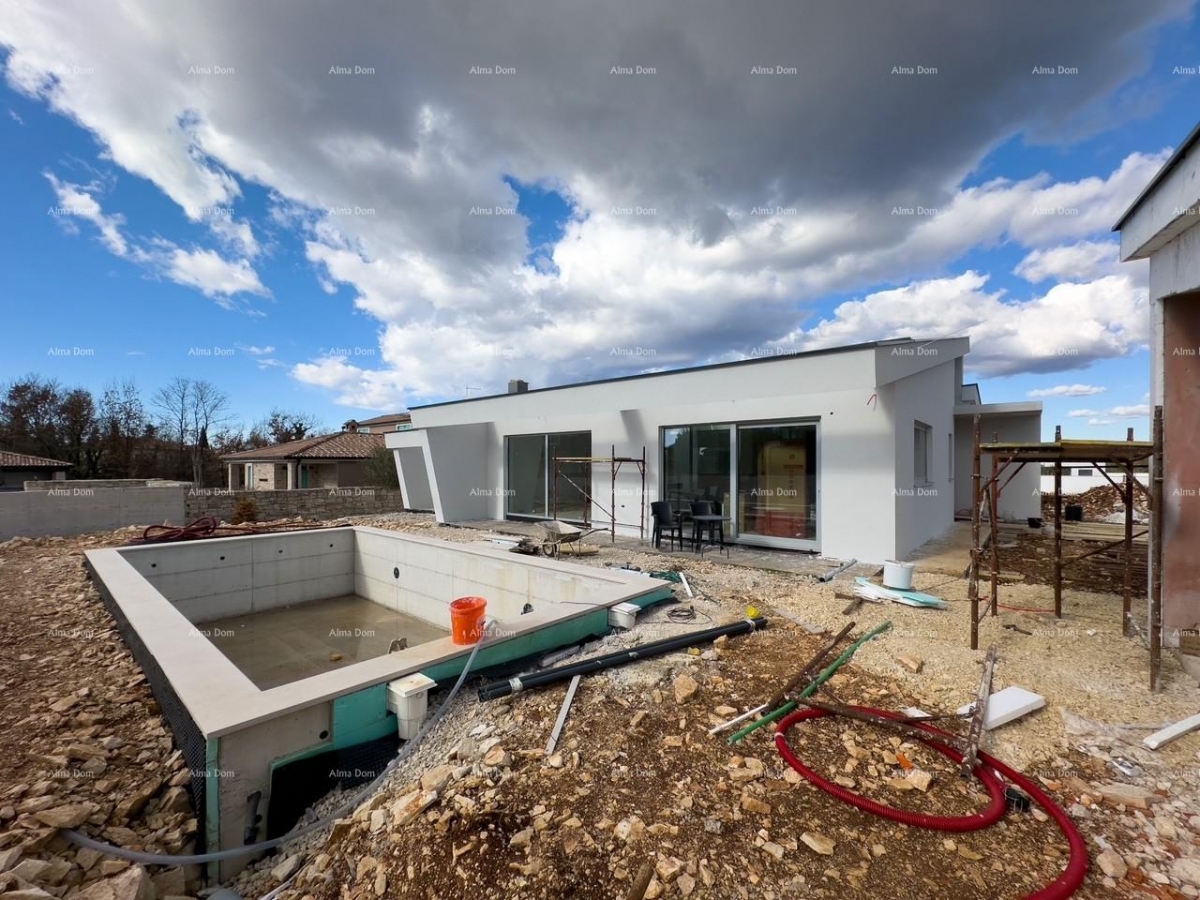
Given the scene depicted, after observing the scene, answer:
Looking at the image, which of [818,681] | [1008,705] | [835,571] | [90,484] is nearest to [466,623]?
[818,681]

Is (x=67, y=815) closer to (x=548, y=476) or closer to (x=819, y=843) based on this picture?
(x=819, y=843)

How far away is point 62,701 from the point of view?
341 cm

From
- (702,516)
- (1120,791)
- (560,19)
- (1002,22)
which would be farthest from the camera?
(702,516)

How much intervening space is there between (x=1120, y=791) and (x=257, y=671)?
758 cm

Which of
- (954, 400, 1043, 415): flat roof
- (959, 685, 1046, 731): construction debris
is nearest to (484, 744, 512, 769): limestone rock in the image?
(959, 685, 1046, 731): construction debris

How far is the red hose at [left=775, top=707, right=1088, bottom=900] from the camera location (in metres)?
1.77

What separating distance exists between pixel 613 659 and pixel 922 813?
1.98 metres

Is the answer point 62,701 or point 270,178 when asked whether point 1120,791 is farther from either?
point 270,178

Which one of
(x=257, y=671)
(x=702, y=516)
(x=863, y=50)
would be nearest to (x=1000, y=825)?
(x=702, y=516)

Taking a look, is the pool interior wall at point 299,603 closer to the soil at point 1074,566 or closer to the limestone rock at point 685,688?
the limestone rock at point 685,688

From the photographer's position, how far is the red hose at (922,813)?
6.77 feet

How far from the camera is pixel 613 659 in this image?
12.1 ft

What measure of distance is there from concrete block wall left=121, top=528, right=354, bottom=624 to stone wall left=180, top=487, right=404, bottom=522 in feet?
19.8

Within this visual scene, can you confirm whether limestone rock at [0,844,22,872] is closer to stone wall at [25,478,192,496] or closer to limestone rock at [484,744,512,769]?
limestone rock at [484,744,512,769]
